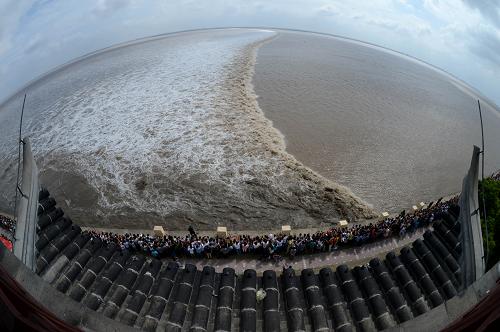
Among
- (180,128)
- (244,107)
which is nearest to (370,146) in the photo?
(244,107)

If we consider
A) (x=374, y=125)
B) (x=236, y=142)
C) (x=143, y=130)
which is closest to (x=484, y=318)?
(x=236, y=142)

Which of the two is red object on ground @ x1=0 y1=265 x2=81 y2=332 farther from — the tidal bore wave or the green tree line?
the tidal bore wave

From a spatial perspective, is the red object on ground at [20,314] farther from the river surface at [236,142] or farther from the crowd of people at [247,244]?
the river surface at [236,142]

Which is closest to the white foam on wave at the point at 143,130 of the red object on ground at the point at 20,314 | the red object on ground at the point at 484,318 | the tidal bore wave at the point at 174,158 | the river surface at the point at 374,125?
the tidal bore wave at the point at 174,158

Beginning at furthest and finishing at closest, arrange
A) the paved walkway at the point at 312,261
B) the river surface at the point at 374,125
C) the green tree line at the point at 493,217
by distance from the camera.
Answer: the river surface at the point at 374,125 → the paved walkway at the point at 312,261 → the green tree line at the point at 493,217

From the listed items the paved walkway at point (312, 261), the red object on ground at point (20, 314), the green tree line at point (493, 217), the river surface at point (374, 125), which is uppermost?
the red object on ground at point (20, 314)

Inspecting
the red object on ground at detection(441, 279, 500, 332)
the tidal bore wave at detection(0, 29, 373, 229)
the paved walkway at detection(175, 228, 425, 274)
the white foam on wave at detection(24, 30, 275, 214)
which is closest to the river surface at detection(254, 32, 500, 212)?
the tidal bore wave at detection(0, 29, 373, 229)

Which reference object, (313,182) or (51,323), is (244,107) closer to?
(313,182)
